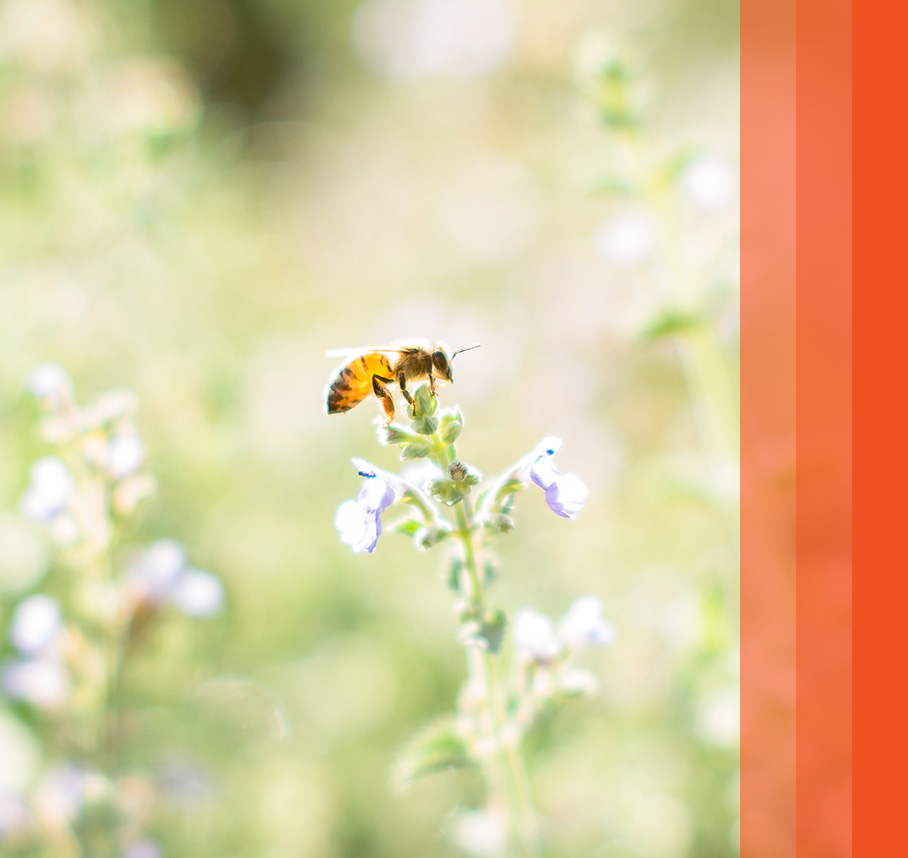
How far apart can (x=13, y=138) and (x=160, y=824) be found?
2814 millimetres

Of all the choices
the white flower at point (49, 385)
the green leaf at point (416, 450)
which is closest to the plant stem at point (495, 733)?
the green leaf at point (416, 450)

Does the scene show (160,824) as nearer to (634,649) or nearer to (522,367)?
(634,649)

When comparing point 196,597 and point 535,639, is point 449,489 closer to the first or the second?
point 535,639

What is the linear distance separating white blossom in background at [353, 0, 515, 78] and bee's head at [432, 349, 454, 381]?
5.14m

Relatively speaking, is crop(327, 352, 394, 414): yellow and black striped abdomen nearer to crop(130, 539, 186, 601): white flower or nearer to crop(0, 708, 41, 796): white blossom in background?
crop(130, 539, 186, 601): white flower

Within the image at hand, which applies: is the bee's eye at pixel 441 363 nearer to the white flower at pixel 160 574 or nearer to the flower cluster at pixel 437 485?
the flower cluster at pixel 437 485

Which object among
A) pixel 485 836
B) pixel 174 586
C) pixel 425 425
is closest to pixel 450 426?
pixel 425 425

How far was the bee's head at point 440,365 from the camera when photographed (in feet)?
5.43

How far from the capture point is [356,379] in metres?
1.74

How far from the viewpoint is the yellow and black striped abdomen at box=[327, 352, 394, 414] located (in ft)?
5.65

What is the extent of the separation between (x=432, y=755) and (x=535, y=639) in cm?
27

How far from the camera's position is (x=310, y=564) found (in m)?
3.66

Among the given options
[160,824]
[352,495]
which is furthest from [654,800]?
[352,495]

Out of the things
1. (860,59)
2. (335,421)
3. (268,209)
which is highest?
(268,209)
